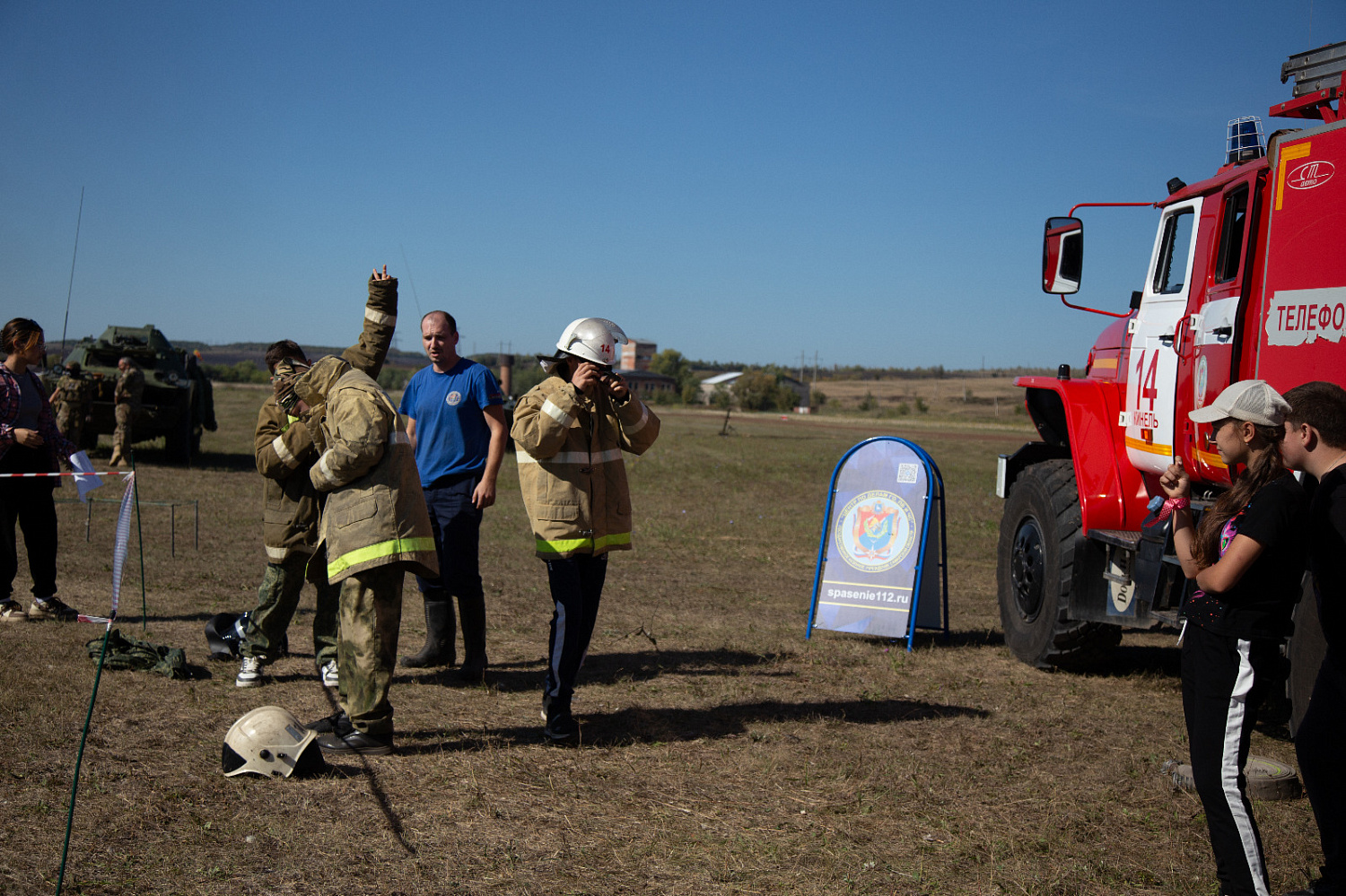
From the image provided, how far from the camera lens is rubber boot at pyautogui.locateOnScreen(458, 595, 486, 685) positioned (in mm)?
5871

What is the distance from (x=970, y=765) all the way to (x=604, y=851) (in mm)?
1993

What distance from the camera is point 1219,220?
5379 mm

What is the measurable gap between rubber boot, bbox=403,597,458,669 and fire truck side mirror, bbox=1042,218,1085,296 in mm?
4277

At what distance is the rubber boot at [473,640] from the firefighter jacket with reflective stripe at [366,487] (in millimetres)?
1471

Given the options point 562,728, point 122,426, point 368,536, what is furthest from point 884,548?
point 122,426

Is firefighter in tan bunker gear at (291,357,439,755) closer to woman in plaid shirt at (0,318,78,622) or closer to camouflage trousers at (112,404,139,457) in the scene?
woman in plaid shirt at (0,318,78,622)

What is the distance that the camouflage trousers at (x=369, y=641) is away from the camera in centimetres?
438

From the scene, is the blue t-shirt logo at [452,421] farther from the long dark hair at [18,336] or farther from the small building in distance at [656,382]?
the small building in distance at [656,382]

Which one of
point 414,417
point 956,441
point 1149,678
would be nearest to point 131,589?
point 414,417

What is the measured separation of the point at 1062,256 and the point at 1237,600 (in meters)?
3.61

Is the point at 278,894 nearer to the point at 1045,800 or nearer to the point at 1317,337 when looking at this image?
the point at 1045,800

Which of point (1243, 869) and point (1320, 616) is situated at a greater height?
point (1320, 616)

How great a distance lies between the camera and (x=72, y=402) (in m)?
16.3

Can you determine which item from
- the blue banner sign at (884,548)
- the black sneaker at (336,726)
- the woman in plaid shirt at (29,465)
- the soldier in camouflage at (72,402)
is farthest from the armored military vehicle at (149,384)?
the black sneaker at (336,726)
